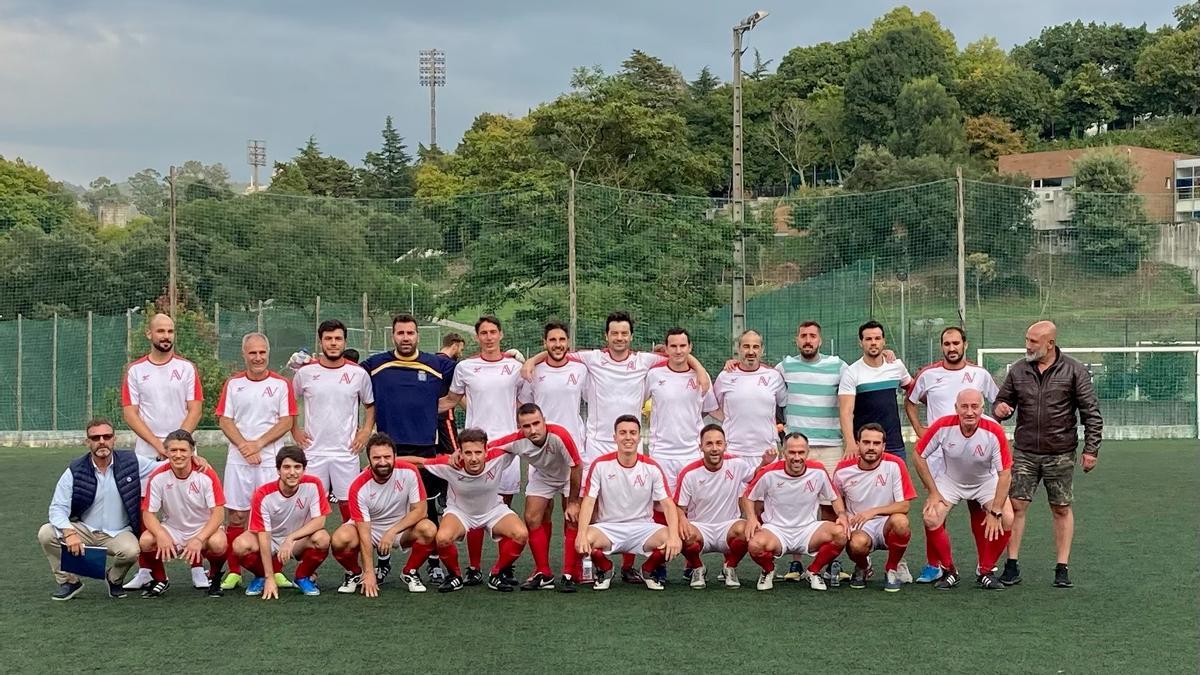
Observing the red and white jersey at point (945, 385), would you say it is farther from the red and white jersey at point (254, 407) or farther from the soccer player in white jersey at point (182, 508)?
the soccer player in white jersey at point (182, 508)

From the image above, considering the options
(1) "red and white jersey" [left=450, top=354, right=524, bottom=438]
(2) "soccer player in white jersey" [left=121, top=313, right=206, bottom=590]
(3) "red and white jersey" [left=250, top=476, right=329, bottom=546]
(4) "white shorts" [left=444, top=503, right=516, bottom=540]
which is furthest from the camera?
(1) "red and white jersey" [left=450, top=354, right=524, bottom=438]

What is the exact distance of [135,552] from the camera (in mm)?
6660

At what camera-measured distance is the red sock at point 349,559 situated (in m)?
6.70

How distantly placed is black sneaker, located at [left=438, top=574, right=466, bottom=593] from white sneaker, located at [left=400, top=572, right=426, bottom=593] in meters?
0.10

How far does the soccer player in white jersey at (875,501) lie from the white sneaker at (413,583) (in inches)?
87.2

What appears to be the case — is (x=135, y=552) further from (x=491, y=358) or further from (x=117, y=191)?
(x=117, y=191)

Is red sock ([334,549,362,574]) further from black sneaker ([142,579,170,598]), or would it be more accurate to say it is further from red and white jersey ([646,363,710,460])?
red and white jersey ([646,363,710,460])

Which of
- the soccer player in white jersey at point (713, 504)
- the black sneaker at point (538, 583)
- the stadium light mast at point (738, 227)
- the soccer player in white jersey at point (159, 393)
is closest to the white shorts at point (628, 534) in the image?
the soccer player in white jersey at point (713, 504)

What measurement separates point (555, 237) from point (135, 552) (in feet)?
31.5

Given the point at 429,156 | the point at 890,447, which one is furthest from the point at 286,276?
the point at 429,156

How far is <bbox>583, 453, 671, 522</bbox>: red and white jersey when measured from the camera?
6.91 meters

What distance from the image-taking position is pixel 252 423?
7156 mm

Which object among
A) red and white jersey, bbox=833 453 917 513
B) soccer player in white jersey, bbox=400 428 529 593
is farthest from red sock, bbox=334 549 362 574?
red and white jersey, bbox=833 453 917 513

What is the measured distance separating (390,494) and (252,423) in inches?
36.3
